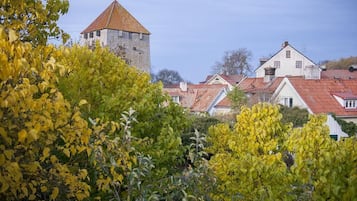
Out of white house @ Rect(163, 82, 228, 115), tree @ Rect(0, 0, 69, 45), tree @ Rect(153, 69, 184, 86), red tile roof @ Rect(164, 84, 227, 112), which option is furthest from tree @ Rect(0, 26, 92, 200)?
tree @ Rect(153, 69, 184, 86)

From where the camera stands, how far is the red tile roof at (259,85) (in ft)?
94.0

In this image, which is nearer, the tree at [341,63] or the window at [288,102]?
the window at [288,102]

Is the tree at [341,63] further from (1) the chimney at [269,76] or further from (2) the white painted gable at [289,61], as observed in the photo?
(1) the chimney at [269,76]

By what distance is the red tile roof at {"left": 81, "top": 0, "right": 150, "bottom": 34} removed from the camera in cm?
3347

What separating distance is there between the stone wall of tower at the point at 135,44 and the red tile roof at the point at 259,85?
815 centimetres

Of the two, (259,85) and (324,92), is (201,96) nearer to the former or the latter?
(259,85)

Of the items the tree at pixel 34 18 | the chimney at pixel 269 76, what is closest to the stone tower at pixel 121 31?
the chimney at pixel 269 76

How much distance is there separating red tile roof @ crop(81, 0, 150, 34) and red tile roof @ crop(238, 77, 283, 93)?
945 centimetres

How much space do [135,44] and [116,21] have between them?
8.80ft

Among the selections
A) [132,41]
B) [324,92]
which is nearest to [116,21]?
[132,41]

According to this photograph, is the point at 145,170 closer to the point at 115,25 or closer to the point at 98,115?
the point at 98,115

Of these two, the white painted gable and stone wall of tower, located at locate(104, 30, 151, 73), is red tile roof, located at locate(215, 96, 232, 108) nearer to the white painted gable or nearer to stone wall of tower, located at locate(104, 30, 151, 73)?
stone wall of tower, located at locate(104, 30, 151, 73)

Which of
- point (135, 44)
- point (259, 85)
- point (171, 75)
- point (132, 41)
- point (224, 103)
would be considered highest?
point (132, 41)

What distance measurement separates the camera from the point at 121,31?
33.8m
